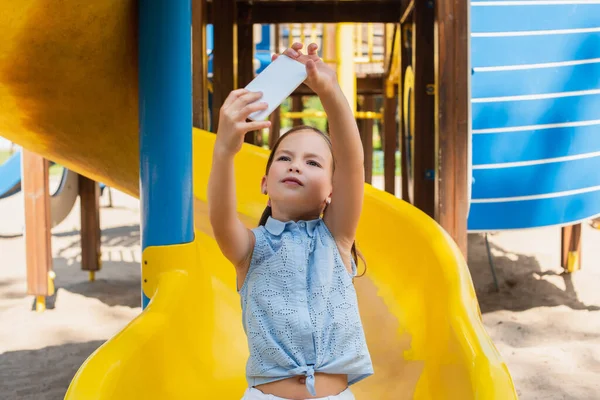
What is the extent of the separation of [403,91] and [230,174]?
258cm

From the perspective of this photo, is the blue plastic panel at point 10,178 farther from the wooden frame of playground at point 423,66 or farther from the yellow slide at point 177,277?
the yellow slide at point 177,277

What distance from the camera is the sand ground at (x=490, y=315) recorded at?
2.25m

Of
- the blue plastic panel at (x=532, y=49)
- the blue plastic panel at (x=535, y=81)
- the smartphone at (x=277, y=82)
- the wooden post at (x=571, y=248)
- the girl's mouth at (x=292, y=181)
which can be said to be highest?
A: the blue plastic panel at (x=532, y=49)

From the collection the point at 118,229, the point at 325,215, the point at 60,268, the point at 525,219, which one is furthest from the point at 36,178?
the point at 118,229

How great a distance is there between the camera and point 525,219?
2.90 meters

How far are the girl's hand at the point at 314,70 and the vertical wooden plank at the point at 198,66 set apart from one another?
1445 mm

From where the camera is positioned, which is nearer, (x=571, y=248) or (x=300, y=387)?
(x=300, y=387)

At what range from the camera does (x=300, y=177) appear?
1.16 m

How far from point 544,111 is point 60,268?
292 centimetres

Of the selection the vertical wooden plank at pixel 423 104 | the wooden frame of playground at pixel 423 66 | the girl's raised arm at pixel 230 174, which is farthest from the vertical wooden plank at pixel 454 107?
the girl's raised arm at pixel 230 174

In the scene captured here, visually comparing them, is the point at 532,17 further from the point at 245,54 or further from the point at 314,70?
the point at 314,70

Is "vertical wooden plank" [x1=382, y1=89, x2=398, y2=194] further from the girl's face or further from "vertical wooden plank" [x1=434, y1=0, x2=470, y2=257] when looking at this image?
the girl's face

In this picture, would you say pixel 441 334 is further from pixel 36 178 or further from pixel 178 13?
pixel 36 178

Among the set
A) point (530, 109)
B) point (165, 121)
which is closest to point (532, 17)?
point (530, 109)
